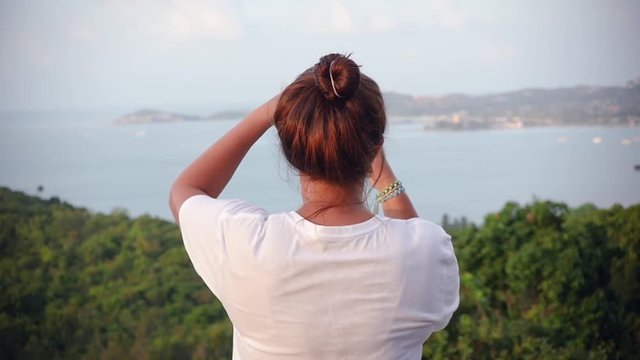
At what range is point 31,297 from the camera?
3.27 meters

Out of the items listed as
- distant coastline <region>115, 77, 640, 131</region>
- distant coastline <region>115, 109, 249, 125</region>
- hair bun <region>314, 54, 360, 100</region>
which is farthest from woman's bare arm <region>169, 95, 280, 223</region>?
distant coastline <region>115, 77, 640, 131</region>

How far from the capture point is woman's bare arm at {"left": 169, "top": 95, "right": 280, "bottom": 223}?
137 cm

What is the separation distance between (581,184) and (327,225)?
3.23 metres

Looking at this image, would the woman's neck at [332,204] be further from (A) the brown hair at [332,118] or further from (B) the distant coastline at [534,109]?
(B) the distant coastline at [534,109]

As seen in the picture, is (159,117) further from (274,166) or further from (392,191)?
(392,191)

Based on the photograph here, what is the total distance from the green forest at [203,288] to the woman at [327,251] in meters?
2.01

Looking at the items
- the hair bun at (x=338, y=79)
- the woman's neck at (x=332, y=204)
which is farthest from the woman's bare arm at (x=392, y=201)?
the hair bun at (x=338, y=79)

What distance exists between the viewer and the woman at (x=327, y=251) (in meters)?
1.22

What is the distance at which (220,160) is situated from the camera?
1.38 m

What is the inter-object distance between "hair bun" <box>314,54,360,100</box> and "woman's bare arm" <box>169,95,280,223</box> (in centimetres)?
18

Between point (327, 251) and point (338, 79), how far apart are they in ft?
0.86

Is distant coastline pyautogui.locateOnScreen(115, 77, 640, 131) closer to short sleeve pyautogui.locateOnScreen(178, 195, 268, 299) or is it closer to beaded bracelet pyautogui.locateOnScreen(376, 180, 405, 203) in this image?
beaded bracelet pyautogui.locateOnScreen(376, 180, 405, 203)

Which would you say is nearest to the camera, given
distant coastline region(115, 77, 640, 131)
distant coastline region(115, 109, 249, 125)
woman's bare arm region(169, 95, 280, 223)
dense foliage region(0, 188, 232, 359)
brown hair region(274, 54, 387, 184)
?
brown hair region(274, 54, 387, 184)

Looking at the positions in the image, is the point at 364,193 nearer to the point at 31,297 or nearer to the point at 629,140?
the point at 31,297
